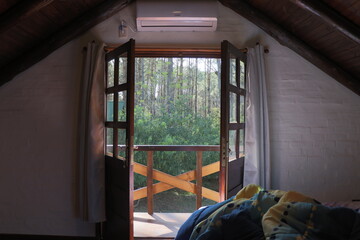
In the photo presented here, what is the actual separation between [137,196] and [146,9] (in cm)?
236

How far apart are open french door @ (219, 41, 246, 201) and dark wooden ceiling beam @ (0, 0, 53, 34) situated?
1534 millimetres

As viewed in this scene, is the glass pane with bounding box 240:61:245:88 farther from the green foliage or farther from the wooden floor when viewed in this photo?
the green foliage

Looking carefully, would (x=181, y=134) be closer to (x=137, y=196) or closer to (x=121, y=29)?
(x=137, y=196)

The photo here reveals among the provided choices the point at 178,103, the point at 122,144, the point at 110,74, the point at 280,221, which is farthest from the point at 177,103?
the point at 280,221

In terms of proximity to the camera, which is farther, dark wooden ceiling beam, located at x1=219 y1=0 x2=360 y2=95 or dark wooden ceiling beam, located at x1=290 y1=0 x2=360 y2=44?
dark wooden ceiling beam, located at x1=219 y1=0 x2=360 y2=95

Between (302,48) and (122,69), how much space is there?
5.79 feet

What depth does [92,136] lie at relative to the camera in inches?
116

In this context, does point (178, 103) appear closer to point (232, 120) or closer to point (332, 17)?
point (232, 120)

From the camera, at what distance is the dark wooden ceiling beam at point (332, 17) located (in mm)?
2336

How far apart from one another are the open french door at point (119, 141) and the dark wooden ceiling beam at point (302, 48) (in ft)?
4.18

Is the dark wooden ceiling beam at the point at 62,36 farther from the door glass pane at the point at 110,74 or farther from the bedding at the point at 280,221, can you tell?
the bedding at the point at 280,221

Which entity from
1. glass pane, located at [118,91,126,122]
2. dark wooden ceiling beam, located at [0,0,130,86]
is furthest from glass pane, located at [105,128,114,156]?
dark wooden ceiling beam, located at [0,0,130,86]

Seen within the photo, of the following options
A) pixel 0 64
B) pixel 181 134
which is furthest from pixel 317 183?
pixel 181 134

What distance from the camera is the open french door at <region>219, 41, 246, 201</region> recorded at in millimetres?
2623
